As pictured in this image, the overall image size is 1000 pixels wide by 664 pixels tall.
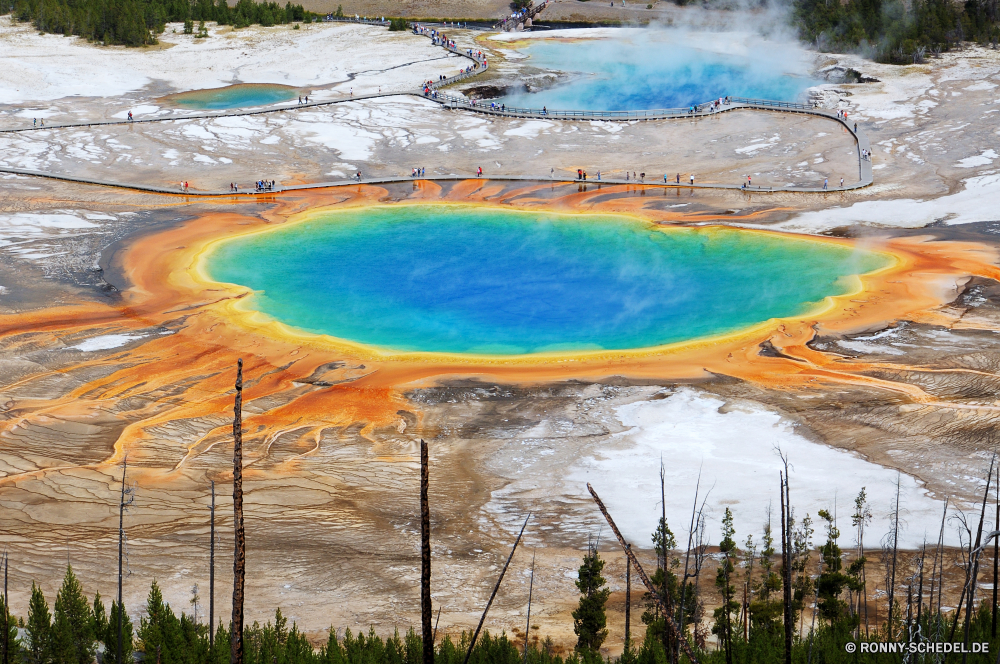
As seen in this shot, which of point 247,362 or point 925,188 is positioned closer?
point 247,362

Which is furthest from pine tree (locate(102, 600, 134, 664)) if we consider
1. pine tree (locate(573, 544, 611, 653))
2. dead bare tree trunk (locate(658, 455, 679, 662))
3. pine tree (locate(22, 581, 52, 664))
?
dead bare tree trunk (locate(658, 455, 679, 662))

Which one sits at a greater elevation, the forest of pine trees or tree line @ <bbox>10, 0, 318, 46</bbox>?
tree line @ <bbox>10, 0, 318, 46</bbox>

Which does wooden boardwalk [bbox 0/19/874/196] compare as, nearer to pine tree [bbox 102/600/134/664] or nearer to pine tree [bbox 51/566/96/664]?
pine tree [bbox 51/566/96/664]

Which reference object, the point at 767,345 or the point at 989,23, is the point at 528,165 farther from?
the point at 989,23

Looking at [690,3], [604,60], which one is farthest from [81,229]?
[690,3]

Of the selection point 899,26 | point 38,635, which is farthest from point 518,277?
point 899,26

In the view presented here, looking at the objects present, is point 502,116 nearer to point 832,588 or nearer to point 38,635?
point 832,588

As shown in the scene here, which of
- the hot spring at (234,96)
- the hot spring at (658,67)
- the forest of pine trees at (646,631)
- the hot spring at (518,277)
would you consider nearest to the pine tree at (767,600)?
the forest of pine trees at (646,631)
